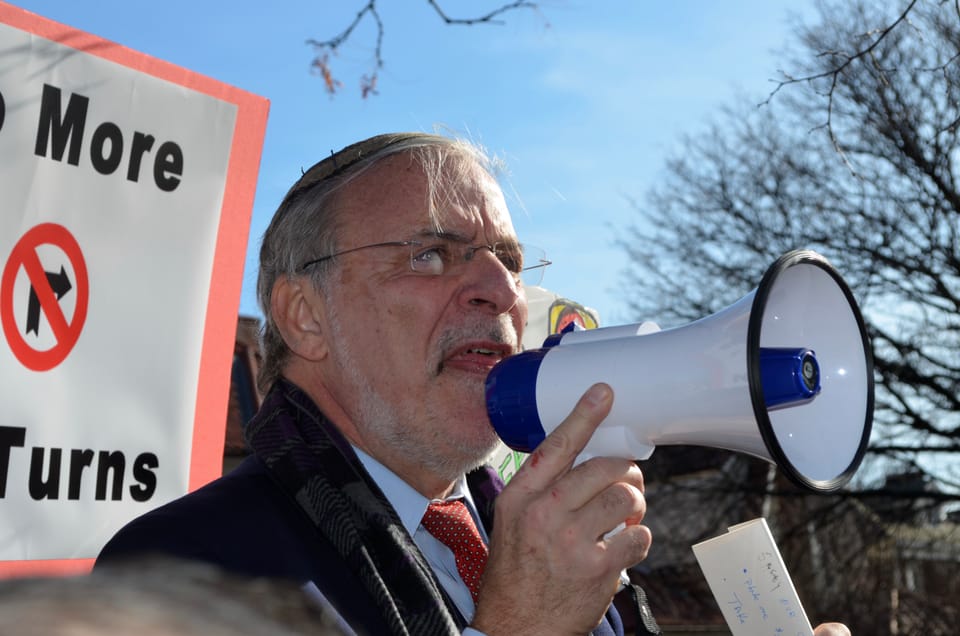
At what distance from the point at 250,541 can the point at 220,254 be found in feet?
3.63

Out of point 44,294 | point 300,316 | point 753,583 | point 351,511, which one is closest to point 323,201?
point 300,316

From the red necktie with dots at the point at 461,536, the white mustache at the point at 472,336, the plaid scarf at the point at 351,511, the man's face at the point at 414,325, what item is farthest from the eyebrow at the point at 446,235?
the red necktie with dots at the point at 461,536

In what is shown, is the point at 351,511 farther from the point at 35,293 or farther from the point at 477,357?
Result: the point at 35,293

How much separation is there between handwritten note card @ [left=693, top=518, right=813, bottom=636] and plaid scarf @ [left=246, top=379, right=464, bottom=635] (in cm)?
49

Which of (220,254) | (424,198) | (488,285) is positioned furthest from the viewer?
(220,254)

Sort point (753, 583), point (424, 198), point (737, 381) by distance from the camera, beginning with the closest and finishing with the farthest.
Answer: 1. point (737, 381)
2. point (753, 583)
3. point (424, 198)

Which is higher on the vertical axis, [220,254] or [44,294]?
[220,254]

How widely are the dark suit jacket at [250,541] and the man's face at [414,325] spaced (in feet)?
1.16

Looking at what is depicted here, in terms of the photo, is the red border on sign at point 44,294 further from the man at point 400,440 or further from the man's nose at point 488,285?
the man's nose at point 488,285

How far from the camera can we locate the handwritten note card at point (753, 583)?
192 cm

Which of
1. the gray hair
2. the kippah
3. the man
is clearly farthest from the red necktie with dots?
the kippah

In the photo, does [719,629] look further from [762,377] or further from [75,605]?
[75,605]

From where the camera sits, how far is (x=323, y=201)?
263 cm

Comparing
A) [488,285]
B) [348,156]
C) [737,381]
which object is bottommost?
[737,381]
